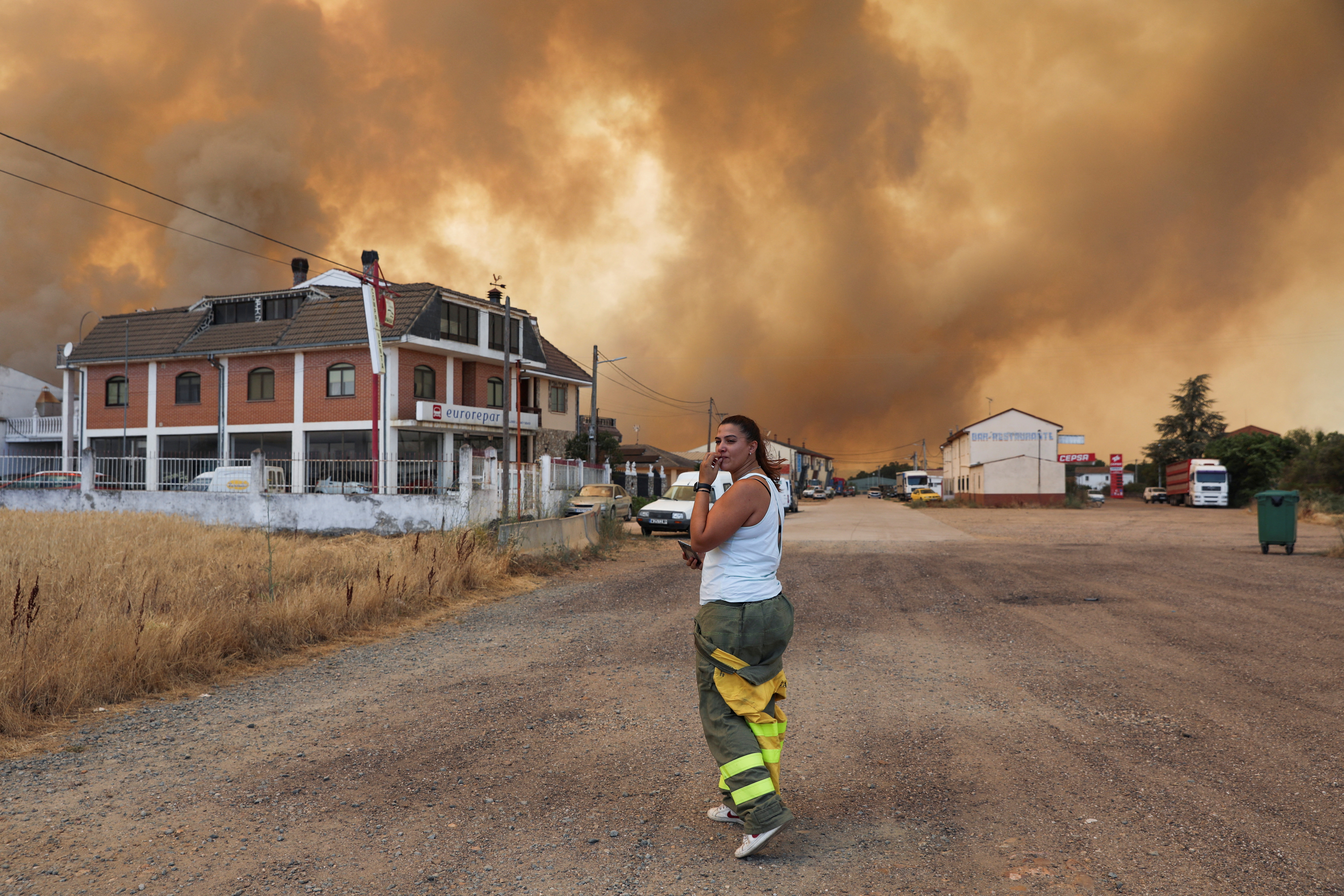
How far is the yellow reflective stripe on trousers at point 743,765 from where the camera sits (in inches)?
137

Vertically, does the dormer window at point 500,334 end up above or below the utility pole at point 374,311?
above

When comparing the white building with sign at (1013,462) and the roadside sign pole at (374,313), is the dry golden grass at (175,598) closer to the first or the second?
the roadside sign pole at (374,313)

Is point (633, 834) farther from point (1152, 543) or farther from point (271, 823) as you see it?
point (1152, 543)

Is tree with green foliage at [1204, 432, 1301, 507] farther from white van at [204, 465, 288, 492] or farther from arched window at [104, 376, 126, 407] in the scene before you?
arched window at [104, 376, 126, 407]

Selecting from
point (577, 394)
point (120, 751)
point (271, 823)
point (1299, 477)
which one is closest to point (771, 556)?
point (271, 823)

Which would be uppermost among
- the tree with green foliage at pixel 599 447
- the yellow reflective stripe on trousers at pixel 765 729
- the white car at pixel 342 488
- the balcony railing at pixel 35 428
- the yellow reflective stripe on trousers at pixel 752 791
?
the balcony railing at pixel 35 428

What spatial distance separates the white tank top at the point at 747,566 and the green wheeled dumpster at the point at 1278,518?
1835 centimetres

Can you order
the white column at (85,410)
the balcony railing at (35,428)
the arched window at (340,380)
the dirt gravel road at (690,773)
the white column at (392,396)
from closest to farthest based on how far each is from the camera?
the dirt gravel road at (690,773) < the white column at (392,396) < the arched window at (340,380) < the white column at (85,410) < the balcony railing at (35,428)

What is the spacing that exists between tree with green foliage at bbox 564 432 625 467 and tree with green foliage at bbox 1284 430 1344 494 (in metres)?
35.2

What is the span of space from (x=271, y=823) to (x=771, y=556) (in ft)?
8.63

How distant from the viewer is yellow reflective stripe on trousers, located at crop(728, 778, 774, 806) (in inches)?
135

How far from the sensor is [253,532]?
54.0 ft

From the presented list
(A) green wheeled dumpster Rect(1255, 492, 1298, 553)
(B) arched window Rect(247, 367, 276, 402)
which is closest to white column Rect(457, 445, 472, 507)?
(A) green wheeled dumpster Rect(1255, 492, 1298, 553)

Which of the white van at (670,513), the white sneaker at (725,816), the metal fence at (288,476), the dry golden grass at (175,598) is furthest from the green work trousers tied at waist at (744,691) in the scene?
the white van at (670,513)
